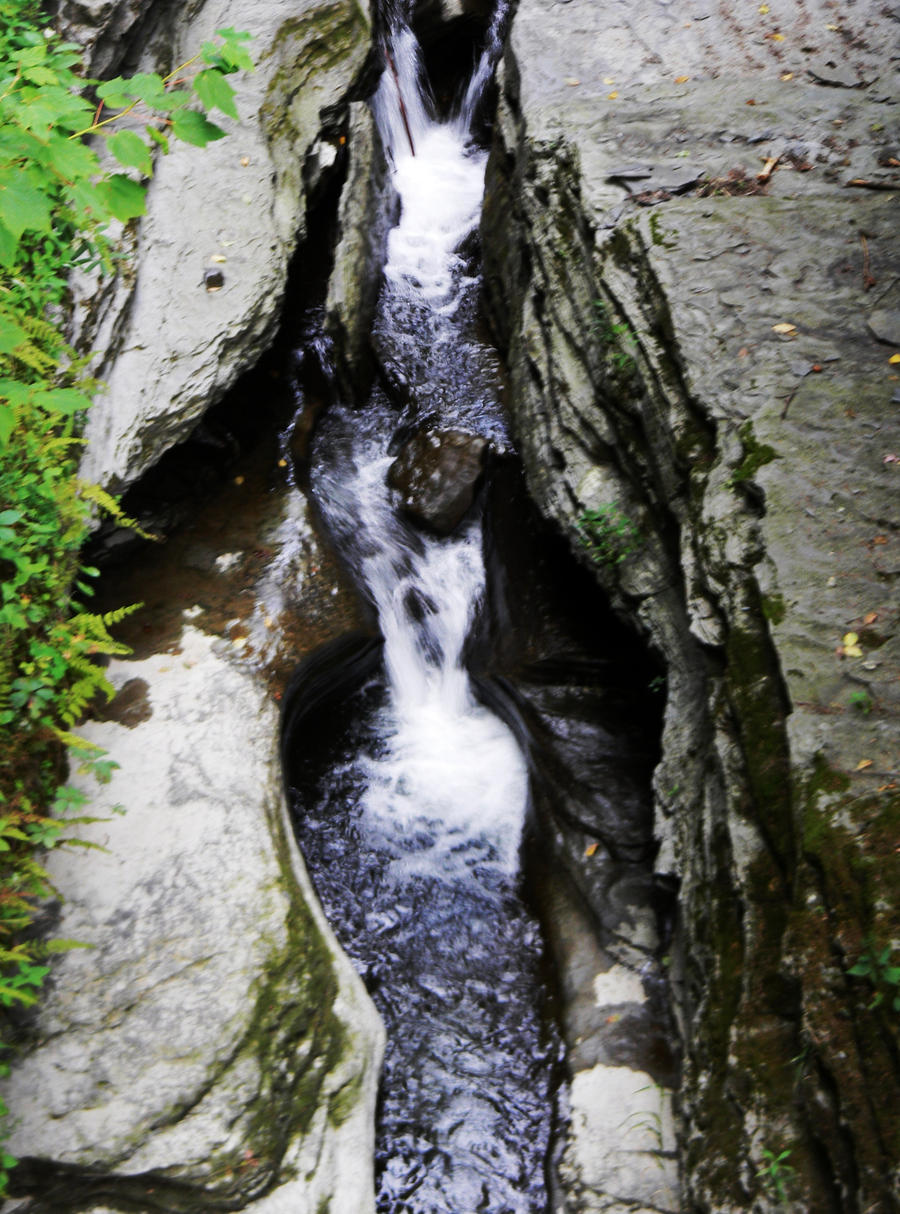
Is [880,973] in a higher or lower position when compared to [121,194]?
lower

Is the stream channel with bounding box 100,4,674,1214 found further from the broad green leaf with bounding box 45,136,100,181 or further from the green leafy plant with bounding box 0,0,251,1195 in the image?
the broad green leaf with bounding box 45,136,100,181

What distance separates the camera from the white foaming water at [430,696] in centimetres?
591

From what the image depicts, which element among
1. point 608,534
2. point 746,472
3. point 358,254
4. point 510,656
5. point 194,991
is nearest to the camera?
point 746,472

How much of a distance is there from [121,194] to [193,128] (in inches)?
9.9

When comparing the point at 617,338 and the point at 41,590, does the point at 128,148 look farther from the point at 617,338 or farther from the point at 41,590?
the point at 617,338

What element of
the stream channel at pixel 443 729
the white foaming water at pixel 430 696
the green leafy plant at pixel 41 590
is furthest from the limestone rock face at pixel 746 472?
the green leafy plant at pixel 41 590

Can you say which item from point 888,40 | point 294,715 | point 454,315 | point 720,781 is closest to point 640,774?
point 720,781

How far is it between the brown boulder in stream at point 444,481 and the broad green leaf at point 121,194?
15.4 feet

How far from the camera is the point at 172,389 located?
5.72 metres

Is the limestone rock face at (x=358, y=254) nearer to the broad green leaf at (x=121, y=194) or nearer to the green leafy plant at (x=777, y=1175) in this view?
the broad green leaf at (x=121, y=194)

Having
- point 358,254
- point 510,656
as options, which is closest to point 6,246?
point 510,656

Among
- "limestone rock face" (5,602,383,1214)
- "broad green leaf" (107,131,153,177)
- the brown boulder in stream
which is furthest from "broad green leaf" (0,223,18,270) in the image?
the brown boulder in stream

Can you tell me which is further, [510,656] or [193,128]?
[510,656]

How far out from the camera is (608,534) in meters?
5.30
